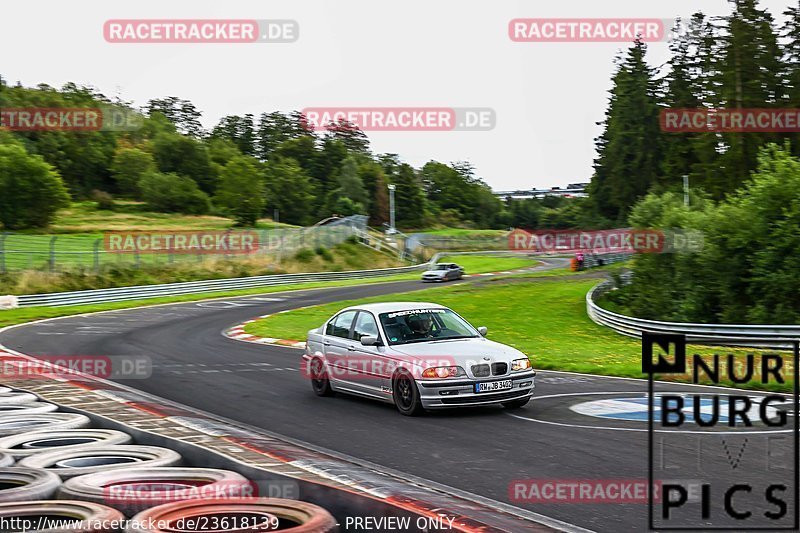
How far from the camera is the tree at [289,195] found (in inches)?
4577

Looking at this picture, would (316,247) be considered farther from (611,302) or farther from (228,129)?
(228,129)

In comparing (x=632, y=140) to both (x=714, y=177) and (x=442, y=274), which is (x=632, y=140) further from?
(x=442, y=274)

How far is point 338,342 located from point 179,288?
1496 inches

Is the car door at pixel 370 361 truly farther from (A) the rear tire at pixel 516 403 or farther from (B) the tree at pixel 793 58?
(B) the tree at pixel 793 58

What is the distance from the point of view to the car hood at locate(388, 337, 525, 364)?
11477 mm

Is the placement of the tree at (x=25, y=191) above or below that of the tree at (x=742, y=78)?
below

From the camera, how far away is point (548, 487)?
7484mm

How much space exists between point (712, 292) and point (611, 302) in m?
9.66

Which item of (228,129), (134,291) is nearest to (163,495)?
(134,291)

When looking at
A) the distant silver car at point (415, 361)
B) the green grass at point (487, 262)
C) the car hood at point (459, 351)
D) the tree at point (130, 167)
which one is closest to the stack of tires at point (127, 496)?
the distant silver car at point (415, 361)

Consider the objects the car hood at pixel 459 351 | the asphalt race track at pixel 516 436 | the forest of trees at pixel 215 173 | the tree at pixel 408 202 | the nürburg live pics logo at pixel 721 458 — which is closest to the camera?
the nürburg live pics logo at pixel 721 458

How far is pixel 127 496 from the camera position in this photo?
5.55 m

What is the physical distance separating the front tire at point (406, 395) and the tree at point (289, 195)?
345 ft

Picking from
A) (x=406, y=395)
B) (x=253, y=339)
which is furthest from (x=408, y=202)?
(x=406, y=395)
